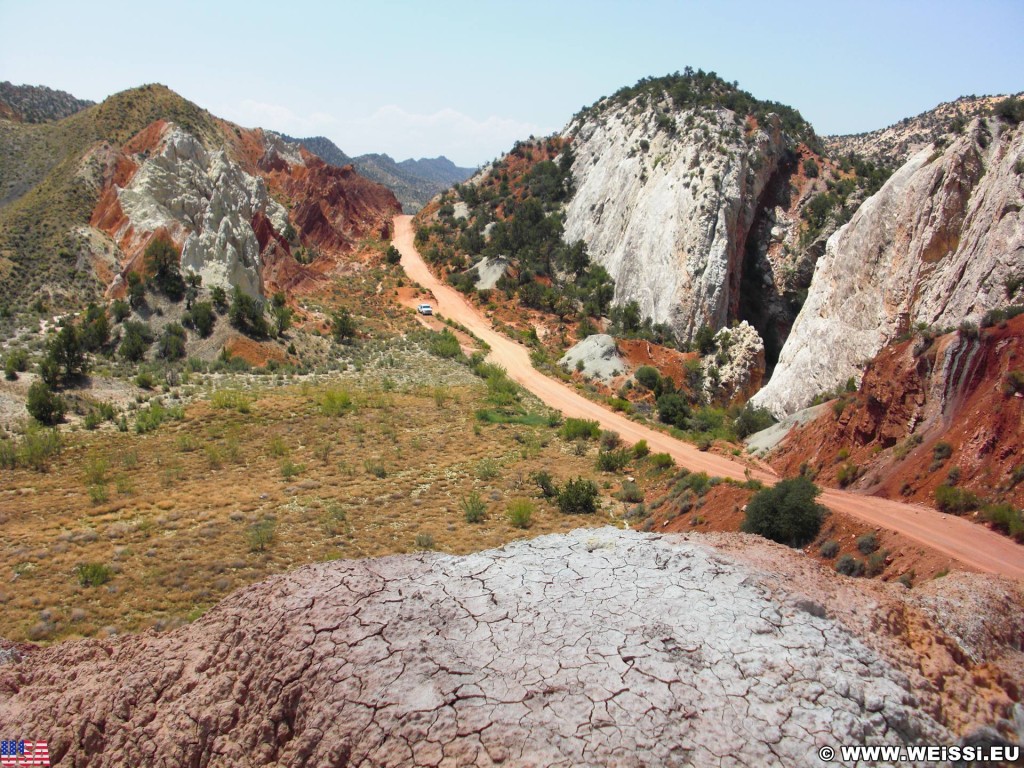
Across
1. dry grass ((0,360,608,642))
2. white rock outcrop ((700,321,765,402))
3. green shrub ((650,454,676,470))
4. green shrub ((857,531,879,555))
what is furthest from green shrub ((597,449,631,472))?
white rock outcrop ((700,321,765,402))

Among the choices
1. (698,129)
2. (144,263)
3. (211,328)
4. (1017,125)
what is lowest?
(211,328)

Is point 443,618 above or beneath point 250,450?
above

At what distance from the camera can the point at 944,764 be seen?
507 cm

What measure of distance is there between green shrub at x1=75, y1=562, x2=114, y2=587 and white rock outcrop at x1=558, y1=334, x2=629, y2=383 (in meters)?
26.5

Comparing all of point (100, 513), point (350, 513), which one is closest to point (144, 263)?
point (100, 513)

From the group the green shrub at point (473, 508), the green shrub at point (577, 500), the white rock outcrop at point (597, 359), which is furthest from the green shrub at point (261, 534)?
the white rock outcrop at point (597, 359)

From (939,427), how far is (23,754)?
18.1 m

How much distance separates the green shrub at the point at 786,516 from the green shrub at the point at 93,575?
41.0 feet

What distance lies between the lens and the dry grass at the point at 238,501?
444 inches

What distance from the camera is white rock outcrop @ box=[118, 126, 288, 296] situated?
112 ft

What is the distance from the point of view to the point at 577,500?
16.0 metres

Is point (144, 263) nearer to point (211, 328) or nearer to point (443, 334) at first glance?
point (211, 328)

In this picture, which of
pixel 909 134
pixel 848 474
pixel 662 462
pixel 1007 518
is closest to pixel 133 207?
pixel 662 462

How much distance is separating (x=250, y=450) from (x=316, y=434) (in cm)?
234
